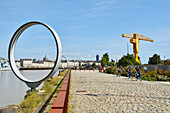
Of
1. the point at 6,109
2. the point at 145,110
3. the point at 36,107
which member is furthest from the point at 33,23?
the point at 145,110

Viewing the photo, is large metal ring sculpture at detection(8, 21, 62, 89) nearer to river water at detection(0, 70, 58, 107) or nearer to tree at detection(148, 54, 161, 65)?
river water at detection(0, 70, 58, 107)

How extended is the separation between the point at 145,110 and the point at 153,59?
319ft

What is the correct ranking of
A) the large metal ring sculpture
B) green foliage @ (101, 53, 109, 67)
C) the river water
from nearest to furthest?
1. the large metal ring sculpture
2. the river water
3. green foliage @ (101, 53, 109, 67)

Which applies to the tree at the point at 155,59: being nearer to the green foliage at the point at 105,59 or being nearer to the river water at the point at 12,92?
the green foliage at the point at 105,59

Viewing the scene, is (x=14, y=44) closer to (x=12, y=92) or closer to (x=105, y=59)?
(x=12, y=92)

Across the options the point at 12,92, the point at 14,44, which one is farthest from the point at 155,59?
the point at 14,44

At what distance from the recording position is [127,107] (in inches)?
262

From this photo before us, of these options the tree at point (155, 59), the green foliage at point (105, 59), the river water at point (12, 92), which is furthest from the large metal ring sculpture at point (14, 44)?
the tree at point (155, 59)

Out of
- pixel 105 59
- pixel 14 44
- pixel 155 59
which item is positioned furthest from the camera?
pixel 155 59

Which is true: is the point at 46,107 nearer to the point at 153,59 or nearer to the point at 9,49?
the point at 9,49

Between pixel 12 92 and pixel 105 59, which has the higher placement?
pixel 105 59

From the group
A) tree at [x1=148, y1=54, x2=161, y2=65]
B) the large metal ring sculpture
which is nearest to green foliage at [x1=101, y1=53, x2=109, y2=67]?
tree at [x1=148, y1=54, x2=161, y2=65]

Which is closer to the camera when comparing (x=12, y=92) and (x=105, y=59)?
(x=12, y=92)

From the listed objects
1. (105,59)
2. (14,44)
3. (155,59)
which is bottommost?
(14,44)
